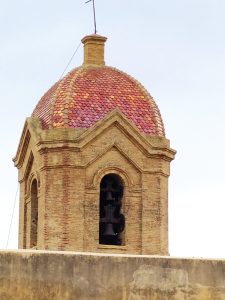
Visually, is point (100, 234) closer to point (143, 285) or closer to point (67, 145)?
point (67, 145)

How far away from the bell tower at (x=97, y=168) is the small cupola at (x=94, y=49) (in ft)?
1.50

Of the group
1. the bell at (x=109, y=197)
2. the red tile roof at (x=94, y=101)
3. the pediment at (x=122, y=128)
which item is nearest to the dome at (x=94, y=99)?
the red tile roof at (x=94, y=101)

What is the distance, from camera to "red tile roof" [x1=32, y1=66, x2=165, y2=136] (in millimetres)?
20844

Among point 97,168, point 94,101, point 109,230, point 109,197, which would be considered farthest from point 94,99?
point 109,230

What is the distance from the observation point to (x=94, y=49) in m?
22.2

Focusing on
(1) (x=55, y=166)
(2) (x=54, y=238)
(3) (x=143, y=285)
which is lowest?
(3) (x=143, y=285)

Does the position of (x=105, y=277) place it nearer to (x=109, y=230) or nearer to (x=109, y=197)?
(x=109, y=230)

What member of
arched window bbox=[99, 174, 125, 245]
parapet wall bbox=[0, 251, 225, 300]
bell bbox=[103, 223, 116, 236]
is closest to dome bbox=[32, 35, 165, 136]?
arched window bbox=[99, 174, 125, 245]

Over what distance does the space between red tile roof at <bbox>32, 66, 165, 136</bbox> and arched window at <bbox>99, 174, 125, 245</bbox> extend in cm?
107

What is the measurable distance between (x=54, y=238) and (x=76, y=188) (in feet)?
3.08

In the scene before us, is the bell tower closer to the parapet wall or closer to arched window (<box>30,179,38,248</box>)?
arched window (<box>30,179,38,248</box>)

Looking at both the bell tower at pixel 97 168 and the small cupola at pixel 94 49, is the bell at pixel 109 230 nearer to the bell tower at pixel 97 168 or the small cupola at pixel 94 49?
the bell tower at pixel 97 168

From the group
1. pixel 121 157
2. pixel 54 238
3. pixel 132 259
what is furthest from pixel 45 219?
pixel 132 259

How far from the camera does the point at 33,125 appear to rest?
21.2m
